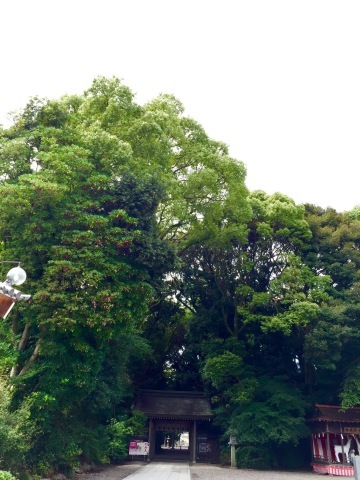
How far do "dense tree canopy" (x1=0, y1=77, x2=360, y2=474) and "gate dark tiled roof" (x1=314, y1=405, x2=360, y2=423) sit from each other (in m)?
1.22

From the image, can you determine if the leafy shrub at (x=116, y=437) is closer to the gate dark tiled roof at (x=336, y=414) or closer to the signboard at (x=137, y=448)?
the signboard at (x=137, y=448)

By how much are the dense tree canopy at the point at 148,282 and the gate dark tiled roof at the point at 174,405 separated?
A: 1081 millimetres

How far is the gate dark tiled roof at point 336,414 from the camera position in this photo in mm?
18922

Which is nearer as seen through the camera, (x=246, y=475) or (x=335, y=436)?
(x=246, y=475)

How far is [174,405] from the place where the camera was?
24.8 meters

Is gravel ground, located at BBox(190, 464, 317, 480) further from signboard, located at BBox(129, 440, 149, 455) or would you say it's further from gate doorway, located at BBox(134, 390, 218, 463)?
gate doorway, located at BBox(134, 390, 218, 463)

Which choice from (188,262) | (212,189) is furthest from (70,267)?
(188,262)

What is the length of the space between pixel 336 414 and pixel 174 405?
961 centimetres

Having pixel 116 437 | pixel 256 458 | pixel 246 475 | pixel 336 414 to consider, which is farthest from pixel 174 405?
pixel 336 414

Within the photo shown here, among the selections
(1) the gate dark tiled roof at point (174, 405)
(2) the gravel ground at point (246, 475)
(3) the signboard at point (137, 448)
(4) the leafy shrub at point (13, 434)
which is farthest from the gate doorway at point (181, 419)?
(4) the leafy shrub at point (13, 434)

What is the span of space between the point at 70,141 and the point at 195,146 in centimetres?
613

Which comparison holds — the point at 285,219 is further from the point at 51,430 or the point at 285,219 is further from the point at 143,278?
the point at 51,430

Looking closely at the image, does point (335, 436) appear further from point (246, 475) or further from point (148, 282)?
point (148, 282)

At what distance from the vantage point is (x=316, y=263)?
72.0 ft
